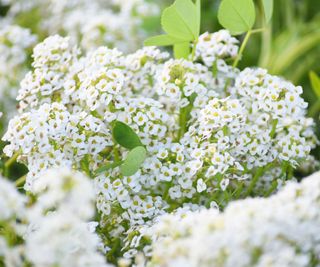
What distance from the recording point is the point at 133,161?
101cm

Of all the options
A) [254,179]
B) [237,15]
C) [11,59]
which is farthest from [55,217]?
[11,59]

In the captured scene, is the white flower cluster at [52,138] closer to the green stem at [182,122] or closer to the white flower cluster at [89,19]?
the green stem at [182,122]

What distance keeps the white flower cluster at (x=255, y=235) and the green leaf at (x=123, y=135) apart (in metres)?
0.29

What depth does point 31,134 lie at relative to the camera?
99cm

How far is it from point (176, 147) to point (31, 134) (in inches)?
10.4

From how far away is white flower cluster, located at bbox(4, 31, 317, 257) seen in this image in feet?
3.34

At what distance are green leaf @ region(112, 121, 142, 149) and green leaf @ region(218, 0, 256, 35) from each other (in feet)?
0.96

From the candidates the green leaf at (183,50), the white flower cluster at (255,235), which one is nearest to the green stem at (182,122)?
the green leaf at (183,50)

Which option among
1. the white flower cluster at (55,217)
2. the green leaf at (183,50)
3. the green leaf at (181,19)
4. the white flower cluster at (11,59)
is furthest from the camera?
the white flower cluster at (11,59)

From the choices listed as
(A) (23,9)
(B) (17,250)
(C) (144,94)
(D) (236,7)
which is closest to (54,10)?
(A) (23,9)

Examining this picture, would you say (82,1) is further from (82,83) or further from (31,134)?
(31,134)

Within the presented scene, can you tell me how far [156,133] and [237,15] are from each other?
0.29 meters

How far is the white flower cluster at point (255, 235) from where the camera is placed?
0.67 m

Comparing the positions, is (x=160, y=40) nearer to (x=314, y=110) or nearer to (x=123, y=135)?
(x=123, y=135)
